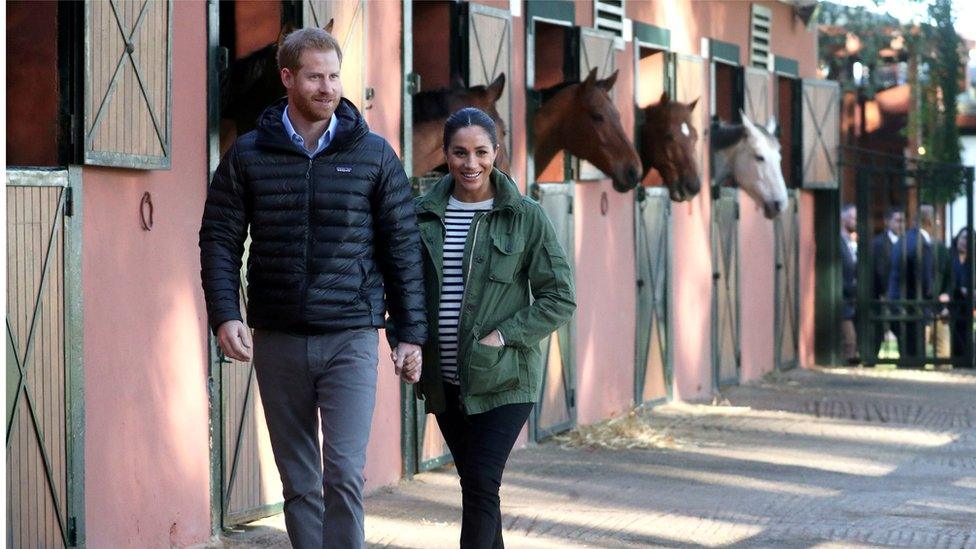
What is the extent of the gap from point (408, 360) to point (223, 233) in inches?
22.6

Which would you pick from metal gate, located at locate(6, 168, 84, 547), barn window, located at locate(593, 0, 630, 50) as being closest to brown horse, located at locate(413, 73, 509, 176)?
barn window, located at locate(593, 0, 630, 50)

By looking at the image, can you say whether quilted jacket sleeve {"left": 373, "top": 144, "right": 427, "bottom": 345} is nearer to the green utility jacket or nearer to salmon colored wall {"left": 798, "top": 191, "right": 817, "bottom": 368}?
the green utility jacket

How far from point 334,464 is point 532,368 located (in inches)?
27.2

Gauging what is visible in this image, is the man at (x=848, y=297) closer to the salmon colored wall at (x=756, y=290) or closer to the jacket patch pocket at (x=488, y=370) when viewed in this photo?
the salmon colored wall at (x=756, y=290)

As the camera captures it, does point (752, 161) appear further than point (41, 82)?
Yes

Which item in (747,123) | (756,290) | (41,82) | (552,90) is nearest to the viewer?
(41,82)

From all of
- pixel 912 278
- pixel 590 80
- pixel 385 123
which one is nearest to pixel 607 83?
pixel 590 80

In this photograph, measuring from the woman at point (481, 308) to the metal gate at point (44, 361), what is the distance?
1.41 metres

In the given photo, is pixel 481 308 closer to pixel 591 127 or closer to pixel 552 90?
pixel 591 127

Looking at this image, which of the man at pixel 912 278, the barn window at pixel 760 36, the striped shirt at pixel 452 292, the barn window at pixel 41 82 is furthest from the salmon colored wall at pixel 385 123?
the man at pixel 912 278

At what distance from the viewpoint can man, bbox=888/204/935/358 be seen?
1568cm

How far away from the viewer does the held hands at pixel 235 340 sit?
441cm

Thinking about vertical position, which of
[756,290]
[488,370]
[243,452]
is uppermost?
[756,290]

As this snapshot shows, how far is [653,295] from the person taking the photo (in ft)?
40.2
